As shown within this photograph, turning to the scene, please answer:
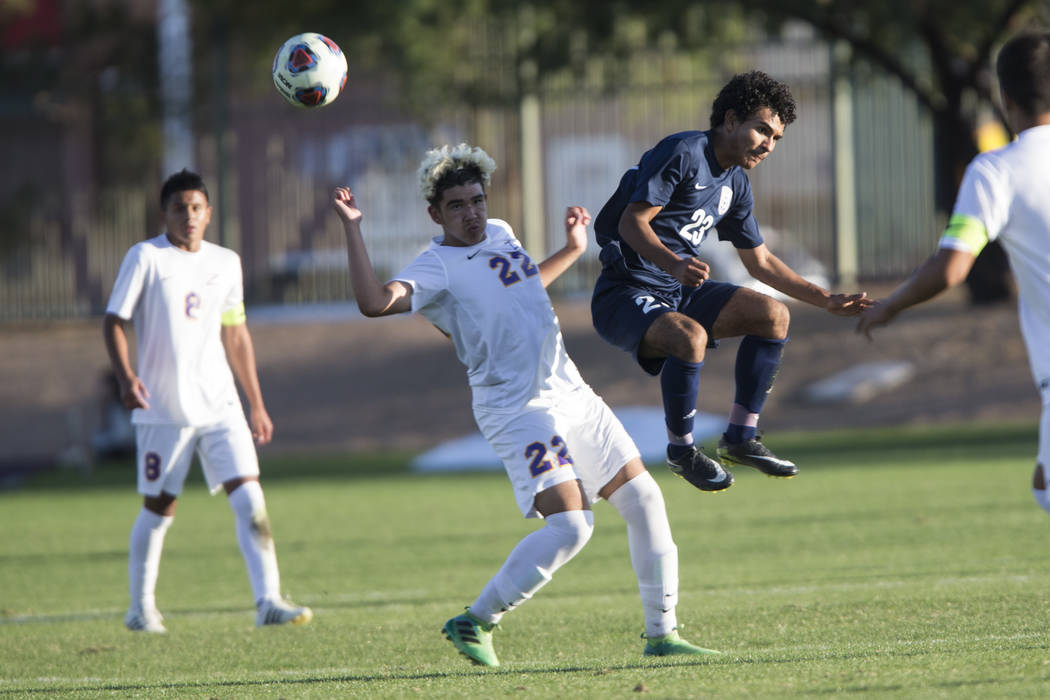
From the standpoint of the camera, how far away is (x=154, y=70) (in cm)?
2905

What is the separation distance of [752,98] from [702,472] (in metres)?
1.69

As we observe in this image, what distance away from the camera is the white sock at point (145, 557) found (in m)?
8.41

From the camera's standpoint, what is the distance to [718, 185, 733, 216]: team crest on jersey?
22.1 ft

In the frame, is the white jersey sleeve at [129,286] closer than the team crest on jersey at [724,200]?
No

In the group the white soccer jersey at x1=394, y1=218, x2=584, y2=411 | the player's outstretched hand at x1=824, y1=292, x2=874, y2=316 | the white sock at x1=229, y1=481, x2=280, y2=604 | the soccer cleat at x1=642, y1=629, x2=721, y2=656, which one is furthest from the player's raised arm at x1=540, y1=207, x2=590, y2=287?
the white sock at x1=229, y1=481, x2=280, y2=604

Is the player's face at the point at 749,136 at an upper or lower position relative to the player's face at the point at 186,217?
upper

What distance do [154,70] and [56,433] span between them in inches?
351

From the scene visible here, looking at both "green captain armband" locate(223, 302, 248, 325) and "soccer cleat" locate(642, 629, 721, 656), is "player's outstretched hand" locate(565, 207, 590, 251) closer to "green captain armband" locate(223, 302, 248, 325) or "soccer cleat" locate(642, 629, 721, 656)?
"soccer cleat" locate(642, 629, 721, 656)

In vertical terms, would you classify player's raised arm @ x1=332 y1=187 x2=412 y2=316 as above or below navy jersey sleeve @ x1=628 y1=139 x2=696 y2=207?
below

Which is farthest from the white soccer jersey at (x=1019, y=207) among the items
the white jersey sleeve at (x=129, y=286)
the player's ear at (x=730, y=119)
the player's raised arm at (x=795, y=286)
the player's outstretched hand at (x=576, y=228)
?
the white jersey sleeve at (x=129, y=286)

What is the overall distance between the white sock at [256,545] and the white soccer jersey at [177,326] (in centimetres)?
51

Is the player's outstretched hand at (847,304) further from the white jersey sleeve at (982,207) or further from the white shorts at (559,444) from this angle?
the white jersey sleeve at (982,207)

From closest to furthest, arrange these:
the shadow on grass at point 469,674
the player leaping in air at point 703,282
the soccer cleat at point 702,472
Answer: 1. the shadow on grass at point 469,674
2. the player leaping in air at point 703,282
3. the soccer cleat at point 702,472

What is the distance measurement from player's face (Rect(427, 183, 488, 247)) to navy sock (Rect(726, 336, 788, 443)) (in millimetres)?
1499
